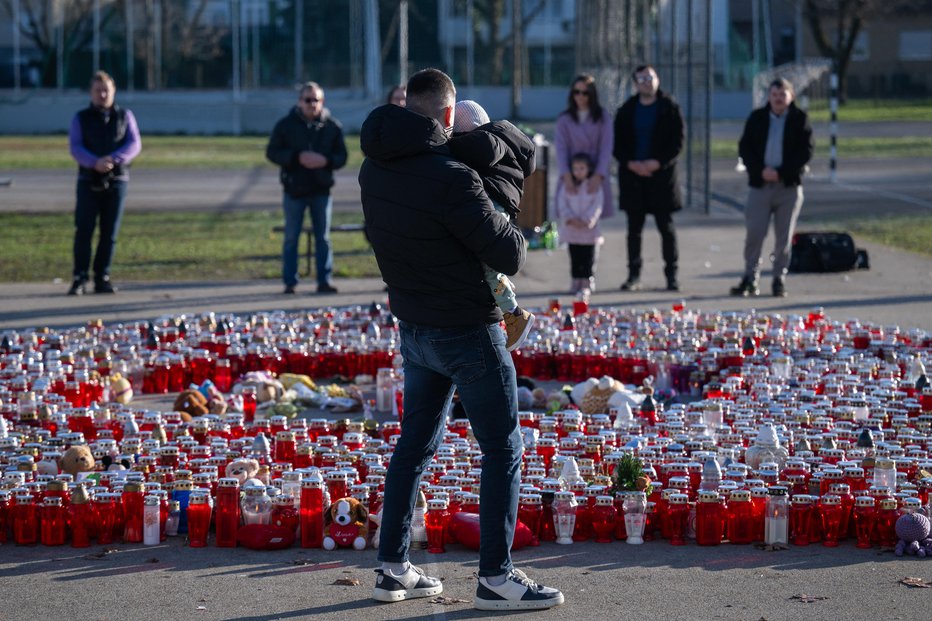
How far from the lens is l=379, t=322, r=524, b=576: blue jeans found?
6051 millimetres

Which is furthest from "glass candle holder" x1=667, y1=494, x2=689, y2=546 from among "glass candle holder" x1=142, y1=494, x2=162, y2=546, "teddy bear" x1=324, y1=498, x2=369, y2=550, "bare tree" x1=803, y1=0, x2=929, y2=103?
"bare tree" x1=803, y1=0, x2=929, y2=103

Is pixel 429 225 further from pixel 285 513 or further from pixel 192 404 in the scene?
pixel 192 404

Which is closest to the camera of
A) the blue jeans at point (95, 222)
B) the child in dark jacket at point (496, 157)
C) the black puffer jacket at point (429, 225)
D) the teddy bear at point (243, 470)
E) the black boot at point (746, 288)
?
the black puffer jacket at point (429, 225)

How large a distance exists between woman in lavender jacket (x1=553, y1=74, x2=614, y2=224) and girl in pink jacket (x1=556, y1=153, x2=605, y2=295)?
5cm

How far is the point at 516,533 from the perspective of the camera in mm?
7168

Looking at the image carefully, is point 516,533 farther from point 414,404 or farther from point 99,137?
point 99,137

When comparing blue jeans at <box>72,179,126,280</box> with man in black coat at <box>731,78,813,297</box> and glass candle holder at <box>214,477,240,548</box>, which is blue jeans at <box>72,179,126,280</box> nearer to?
man in black coat at <box>731,78,813,297</box>

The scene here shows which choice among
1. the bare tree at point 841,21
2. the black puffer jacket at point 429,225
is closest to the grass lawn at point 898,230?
the black puffer jacket at point 429,225

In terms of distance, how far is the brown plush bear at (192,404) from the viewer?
1005cm

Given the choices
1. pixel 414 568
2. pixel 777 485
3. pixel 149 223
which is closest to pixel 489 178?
pixel 414 568

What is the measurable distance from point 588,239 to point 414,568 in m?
8.31

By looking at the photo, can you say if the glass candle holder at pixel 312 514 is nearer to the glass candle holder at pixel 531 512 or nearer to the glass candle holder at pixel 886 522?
the glass candle holder at pixel 531 512

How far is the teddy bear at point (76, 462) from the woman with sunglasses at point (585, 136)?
282 inches

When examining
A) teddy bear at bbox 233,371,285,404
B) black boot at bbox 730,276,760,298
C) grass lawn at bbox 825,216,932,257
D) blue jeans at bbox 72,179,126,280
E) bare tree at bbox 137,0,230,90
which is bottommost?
teddy bear at bbox 233,371,285,404
